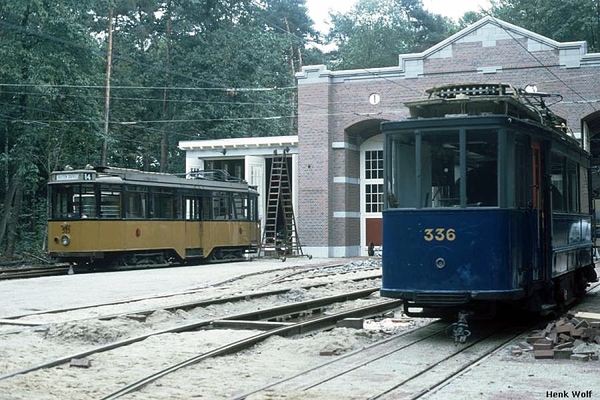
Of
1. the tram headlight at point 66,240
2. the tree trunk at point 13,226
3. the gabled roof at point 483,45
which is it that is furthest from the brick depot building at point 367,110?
the tram headlight at point 66,240

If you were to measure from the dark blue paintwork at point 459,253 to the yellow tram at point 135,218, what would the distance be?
50.5 ft

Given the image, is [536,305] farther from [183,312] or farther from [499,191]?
[183,312]

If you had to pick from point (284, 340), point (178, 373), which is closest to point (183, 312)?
point (284, 340)

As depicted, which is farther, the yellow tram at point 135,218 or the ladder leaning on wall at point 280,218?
the ladder leaning on wall at point 280,218

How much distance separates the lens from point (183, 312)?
1345cm

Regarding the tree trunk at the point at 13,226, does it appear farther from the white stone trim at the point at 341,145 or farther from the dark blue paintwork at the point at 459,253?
the dark blue paintwork at the point at 459,253

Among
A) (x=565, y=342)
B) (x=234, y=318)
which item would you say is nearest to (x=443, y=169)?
(x=565, y=342)

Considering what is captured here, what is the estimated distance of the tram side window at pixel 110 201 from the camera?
951 inches

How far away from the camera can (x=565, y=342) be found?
949 cm

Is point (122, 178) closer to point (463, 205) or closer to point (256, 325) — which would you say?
point (256, 325)

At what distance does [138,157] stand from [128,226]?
26.0m

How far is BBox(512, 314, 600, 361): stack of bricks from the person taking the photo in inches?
352

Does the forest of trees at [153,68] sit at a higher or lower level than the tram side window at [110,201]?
higher

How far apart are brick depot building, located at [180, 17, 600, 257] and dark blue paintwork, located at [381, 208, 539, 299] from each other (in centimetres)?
2255
